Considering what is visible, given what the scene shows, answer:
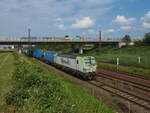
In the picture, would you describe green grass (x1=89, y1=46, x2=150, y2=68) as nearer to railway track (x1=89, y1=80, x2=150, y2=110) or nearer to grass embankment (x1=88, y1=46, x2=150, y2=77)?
grass embankment (x1=88, y1=46, x2=150, y2=77)

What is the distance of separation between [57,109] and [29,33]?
180 feet

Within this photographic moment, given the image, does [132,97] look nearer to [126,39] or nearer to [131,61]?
[131,61]

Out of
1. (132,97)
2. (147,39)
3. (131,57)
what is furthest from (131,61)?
(147,39)

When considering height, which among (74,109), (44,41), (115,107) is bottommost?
(115,107)

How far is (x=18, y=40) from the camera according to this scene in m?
67.3

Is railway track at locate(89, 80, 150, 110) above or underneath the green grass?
underneath

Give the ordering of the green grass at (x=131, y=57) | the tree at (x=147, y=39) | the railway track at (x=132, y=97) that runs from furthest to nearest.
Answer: the tree at (x=147, y=39), the green grass at (x=131, y=57), the railway track at (x=132, y=97)

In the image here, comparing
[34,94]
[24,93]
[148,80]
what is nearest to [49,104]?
[34,94]

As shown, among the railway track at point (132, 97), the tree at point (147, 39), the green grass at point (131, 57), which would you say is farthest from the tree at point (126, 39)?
the railway track at point (132, 97)

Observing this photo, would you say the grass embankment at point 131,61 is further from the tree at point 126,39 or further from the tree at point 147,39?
the tree at point 126,39

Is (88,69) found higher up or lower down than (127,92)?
higher up

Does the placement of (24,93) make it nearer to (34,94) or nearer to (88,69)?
(34,94)

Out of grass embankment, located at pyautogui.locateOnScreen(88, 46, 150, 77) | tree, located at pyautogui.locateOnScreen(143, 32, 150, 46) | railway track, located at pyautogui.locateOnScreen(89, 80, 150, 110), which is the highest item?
tree, located at pyautogui.locateOnScreen(143, 32, 150, 46)

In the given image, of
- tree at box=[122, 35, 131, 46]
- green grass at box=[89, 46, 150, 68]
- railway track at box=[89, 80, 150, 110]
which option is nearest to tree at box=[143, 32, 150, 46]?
tree at box=[122, 35, 131, 46]
